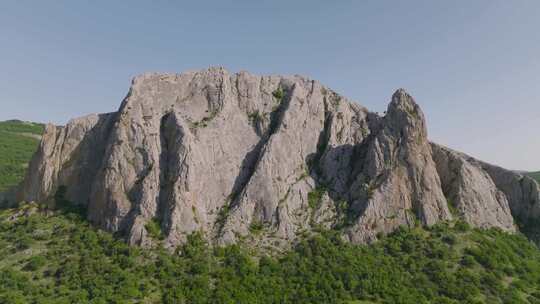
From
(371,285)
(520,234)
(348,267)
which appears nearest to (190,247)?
(348,267)

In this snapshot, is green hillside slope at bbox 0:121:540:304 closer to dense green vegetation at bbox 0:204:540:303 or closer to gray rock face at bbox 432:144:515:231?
dense green vegetation at bbox 0:204:540:303

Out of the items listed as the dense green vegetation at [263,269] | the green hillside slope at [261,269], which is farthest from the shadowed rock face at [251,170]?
the dense green vegetation at [263,269]

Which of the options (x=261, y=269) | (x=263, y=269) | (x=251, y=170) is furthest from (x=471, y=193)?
(x=261, y=269)

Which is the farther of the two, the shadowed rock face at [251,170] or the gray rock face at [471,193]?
the gray rock face at [471,193]

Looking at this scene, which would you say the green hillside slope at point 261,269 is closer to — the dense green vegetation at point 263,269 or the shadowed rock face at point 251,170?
the dense green vegetation at point 263,269

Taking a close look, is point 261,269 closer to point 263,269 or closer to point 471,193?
point 263,269

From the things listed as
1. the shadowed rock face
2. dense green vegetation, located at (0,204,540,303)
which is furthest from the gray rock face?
dense green vegetation, located at (0,204,540,303)

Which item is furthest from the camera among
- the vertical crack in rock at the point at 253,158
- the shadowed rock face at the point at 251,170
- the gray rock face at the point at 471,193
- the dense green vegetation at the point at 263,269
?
the gray rock face at the point at 471,193
